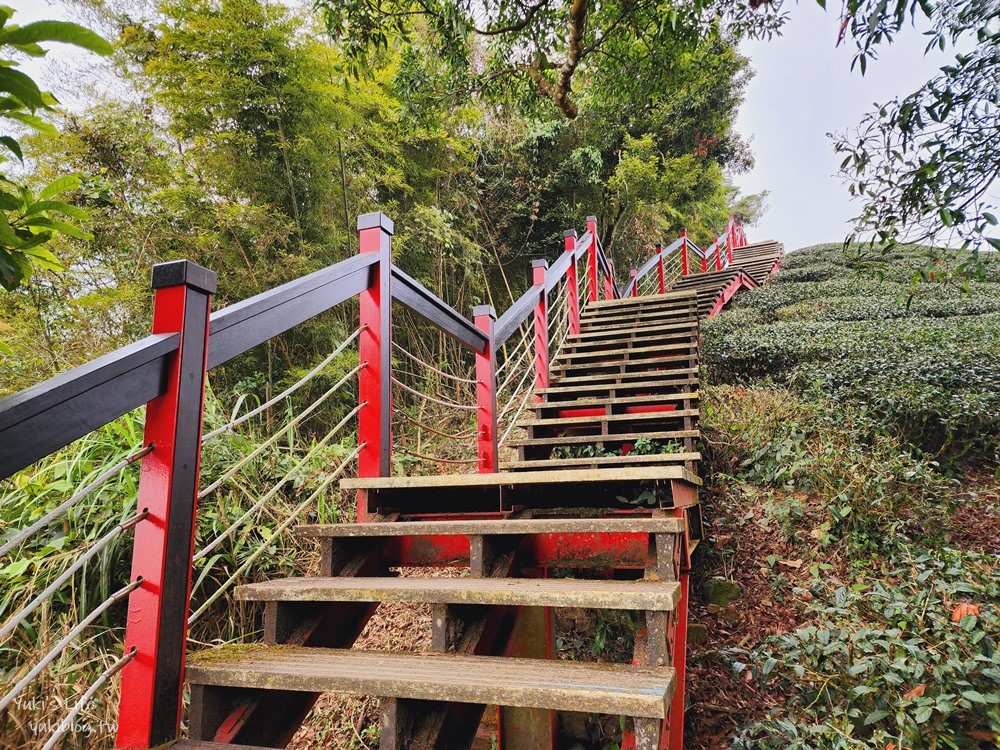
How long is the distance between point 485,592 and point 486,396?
6.03 feet

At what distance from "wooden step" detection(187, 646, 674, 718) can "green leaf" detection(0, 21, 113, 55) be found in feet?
3.84

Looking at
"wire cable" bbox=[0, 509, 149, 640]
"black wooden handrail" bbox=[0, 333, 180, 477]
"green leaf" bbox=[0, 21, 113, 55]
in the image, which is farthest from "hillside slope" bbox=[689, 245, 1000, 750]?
"green leaf" bbox=[0, 21, 113, 55]

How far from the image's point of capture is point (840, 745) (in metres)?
1.88

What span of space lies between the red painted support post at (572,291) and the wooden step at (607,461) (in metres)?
2.28

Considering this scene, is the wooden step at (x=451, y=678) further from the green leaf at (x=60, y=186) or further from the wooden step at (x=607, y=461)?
the wooden step at (x=607, y=461)

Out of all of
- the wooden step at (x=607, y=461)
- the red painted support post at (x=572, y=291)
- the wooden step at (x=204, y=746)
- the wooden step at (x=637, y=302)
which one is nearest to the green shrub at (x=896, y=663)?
the wooden step at (x=607, y=461)

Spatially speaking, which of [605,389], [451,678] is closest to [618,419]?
[605,389]

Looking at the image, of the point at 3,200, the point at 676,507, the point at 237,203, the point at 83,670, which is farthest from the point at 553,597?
the point at 237,203

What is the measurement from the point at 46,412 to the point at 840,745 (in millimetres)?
2365

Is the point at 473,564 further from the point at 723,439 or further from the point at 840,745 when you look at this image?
the point at 723,439

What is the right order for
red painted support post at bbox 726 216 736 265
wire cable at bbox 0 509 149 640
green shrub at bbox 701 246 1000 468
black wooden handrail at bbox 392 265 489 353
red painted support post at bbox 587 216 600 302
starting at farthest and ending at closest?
red painted support post at bbox 726 216 736 265, red painted support post at bbox 587 216 600 302, green shrub at bbox 701 246 1000 468, black wooden handrail at bbox 392 265 489 353, wire cable at bbox 0 509 149 640

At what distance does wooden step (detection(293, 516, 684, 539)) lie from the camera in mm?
1517

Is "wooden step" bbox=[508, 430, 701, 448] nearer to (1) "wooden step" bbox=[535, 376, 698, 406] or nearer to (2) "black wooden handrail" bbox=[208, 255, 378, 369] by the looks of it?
(1) "wooden step" bbox=[535, 376, 698, 406]

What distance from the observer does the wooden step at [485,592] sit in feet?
4.28
